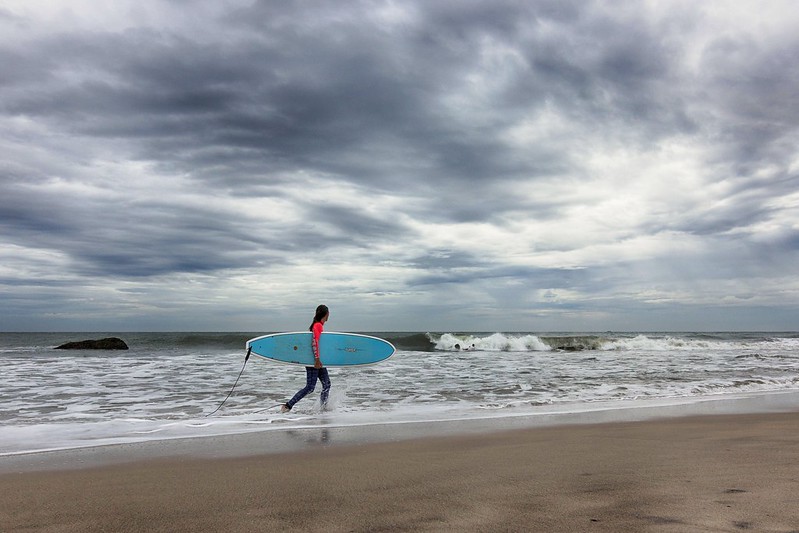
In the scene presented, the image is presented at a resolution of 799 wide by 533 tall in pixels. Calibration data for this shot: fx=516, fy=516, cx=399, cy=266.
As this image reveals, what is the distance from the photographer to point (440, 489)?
136 inches

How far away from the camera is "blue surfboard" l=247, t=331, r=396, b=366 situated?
9812 mm

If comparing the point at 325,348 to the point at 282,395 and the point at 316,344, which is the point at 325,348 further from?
the point at 316,344

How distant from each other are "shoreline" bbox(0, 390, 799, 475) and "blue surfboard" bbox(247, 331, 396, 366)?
8.53ft

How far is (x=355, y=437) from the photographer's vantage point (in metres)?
5.80

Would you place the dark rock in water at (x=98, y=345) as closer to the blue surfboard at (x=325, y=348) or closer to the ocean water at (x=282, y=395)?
the ocean water at (x=282, y=395)

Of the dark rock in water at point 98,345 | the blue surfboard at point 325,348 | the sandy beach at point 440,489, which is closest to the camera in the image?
the sandy beach at point 440,489

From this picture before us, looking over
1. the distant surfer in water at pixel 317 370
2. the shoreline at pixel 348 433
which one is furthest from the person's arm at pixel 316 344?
the shoreline at pixel 348 433

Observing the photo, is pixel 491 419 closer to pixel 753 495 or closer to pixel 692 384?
pixel 753 495

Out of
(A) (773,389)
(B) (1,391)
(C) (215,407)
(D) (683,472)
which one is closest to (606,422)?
(D) (683,472)

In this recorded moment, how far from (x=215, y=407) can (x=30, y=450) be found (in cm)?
355

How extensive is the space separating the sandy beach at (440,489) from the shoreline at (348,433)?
0.28 metres

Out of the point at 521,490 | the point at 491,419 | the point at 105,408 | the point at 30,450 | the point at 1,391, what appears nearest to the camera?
the point at 521,490

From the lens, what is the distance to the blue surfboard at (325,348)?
9.81 m

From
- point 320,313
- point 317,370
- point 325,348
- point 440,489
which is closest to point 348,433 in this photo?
point 317,370
